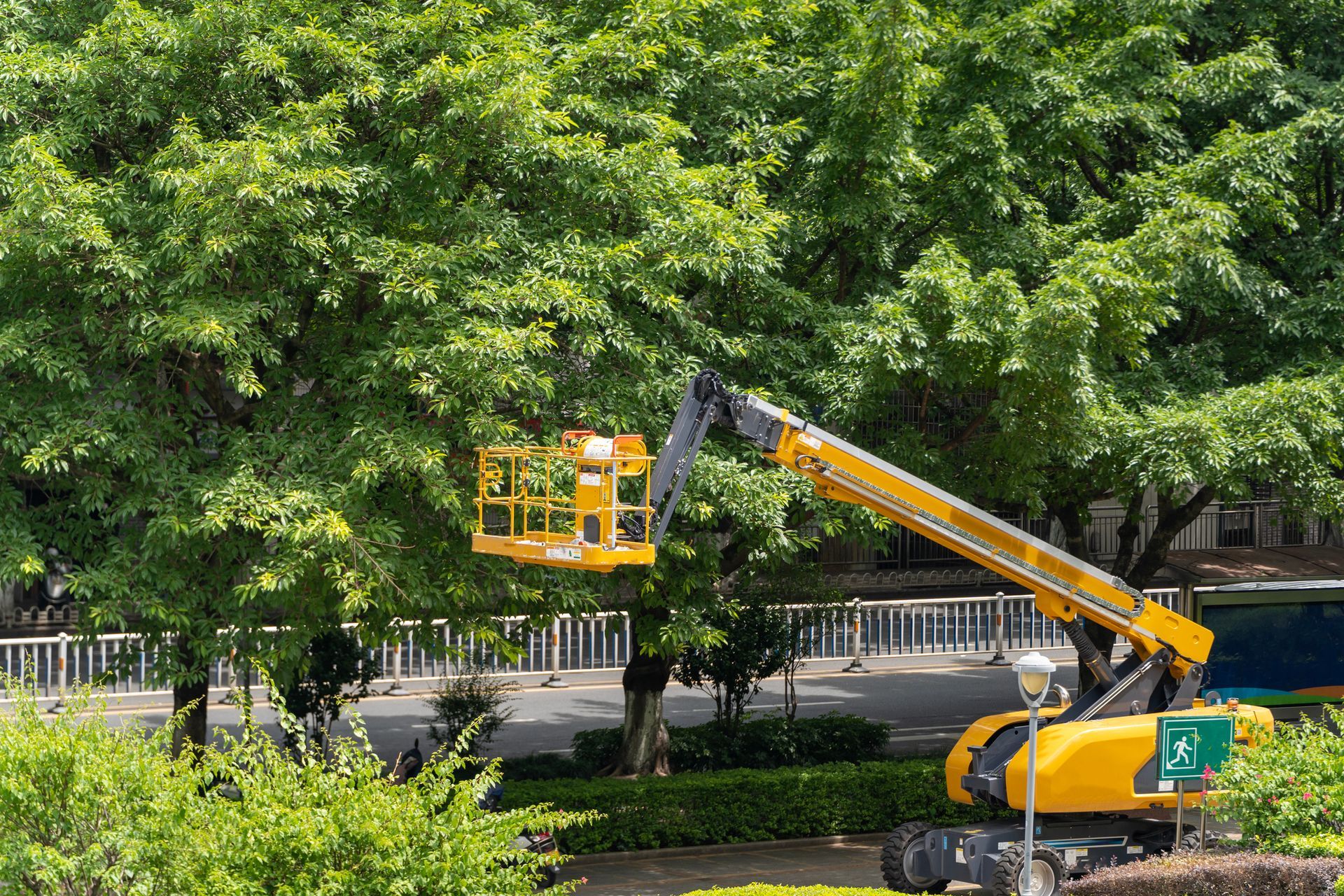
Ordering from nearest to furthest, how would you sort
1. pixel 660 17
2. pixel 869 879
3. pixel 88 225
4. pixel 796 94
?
1. pixel 88 225
2. pixel 660 17
3. pixel 869 879
4. pixel 796 94

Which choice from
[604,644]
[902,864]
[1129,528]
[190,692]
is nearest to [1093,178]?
[1129,528]

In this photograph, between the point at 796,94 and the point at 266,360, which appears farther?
the point at 796,94

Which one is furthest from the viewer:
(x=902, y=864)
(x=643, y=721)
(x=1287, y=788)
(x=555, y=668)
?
(x=555, y=668)

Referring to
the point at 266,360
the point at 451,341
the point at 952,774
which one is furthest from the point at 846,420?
the point at 266,360

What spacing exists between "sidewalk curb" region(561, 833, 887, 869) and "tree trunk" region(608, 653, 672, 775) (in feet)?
5.59

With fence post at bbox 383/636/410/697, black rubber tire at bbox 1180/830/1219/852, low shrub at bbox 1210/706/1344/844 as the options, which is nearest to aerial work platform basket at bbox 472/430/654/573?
low shrub at bbox 1210/706/1344/844

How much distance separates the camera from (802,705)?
25547mm

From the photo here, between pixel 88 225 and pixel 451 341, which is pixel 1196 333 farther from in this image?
pixel 88 225

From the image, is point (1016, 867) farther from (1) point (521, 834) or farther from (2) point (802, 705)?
(2) point (802, 705)

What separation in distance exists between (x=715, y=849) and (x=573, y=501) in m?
5.63

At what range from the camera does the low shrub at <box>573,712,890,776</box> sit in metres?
17.9

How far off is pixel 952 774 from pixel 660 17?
8007 millimetres

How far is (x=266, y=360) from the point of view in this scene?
1198 cm

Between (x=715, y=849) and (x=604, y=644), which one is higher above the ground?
(x=604, y=644)
